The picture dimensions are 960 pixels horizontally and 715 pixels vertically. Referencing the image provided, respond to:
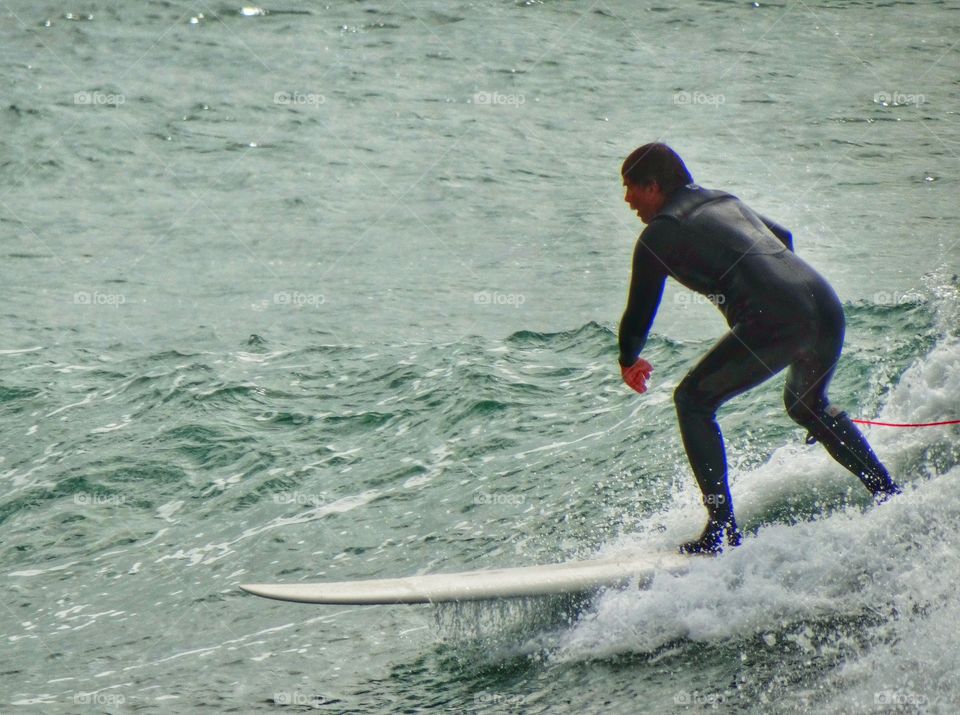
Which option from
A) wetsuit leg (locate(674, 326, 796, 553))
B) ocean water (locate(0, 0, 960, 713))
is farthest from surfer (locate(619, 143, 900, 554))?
ocean water (locate(0, 0, 960, 713))

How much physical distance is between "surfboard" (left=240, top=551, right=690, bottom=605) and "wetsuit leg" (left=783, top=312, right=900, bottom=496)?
0.88 m

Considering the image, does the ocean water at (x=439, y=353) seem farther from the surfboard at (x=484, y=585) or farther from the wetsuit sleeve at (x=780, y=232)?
the wetsuit sleeve at (x=780, y=232)


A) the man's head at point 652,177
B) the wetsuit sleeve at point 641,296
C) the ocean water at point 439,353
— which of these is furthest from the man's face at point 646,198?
the ocean water at point 439,353

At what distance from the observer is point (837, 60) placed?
2114 cm

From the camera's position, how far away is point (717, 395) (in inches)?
234

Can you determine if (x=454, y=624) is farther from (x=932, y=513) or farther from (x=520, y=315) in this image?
(x=520, y=315)

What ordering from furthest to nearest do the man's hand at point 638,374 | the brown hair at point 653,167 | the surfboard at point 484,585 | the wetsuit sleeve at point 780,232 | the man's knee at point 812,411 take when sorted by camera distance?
the wetsuit sleeve at point 780,232, the man's knee at point 812,411, the man's hand at point 638,374, the brown hair at point 653,167, the surfboard at point 484,585

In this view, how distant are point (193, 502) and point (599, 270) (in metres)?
5.94

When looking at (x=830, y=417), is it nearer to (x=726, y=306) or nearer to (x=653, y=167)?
(x=726, y=306)

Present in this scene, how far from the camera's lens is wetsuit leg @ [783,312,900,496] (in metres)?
6.07

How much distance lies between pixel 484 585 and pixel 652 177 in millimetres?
1948

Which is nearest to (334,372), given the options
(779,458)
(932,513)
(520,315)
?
(520,315)

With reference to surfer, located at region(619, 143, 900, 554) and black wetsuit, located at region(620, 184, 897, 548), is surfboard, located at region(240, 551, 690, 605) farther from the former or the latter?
black wetsuit, located at region(620, 184, 897, 548)

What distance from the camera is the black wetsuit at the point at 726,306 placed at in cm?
585
